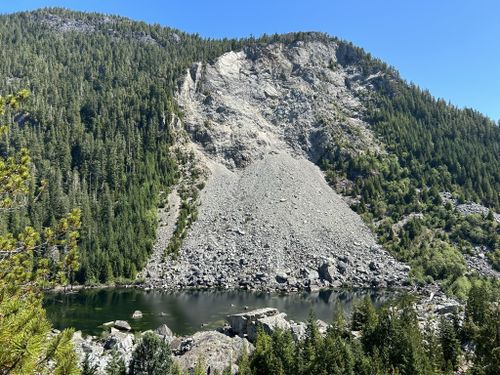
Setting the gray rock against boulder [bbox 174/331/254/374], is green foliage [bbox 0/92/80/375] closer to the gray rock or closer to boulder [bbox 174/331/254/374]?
boulder [bbox 174/331/254/374]

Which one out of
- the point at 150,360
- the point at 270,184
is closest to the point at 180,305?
the point at 150,360

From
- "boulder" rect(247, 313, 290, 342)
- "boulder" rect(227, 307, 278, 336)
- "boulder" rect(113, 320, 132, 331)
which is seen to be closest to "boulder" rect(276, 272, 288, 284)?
"boulder" rect(227, 307, 278, 336)

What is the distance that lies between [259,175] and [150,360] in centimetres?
11463

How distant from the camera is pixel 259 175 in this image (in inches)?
5940

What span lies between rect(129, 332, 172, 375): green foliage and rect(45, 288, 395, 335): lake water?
22.4 meters

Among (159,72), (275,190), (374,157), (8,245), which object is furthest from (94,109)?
(8,245)

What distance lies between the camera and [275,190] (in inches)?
5571

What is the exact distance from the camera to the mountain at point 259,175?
370 feet

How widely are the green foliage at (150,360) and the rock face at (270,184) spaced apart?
208 feet

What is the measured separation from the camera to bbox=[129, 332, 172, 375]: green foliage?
1516 inches

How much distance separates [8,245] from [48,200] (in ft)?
400

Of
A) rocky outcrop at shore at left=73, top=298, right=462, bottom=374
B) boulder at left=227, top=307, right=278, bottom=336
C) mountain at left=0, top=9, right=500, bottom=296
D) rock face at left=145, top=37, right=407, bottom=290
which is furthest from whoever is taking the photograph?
mountain at left=0, top=9, right=500, bottom=296

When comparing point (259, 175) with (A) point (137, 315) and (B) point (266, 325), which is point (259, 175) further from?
(B) point (266, 325)

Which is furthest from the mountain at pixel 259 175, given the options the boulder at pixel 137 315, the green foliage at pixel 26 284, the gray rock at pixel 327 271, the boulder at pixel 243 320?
the green foliage at pixel 26 284
